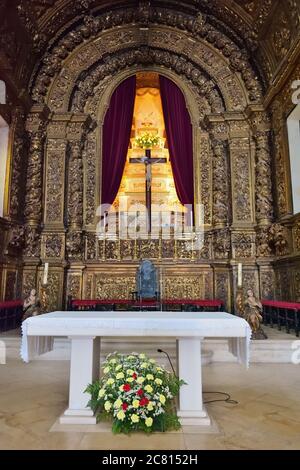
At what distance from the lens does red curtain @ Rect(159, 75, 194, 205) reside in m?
10.4

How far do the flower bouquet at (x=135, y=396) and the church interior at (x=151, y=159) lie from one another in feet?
12.9

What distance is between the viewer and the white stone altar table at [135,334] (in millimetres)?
3373

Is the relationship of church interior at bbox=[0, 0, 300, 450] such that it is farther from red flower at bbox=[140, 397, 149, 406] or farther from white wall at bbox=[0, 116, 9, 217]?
red flower at bbox=[140, 397, 149, 406]

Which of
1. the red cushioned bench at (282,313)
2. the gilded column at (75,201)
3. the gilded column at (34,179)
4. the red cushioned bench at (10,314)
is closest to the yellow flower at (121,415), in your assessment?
the red cushioned bench at (282,313)

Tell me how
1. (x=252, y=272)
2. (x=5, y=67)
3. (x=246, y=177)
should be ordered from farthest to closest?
1. (x=246, y=177)
2. (x=252, y=272)
3. (x=5, y=67)

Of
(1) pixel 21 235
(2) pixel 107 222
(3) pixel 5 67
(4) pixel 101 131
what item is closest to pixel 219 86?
(4) pixel 101 131

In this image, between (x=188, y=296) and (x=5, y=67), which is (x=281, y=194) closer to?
(x=188, y=296)

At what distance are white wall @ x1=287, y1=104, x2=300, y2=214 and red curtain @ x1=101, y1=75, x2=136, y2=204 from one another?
15.1ft

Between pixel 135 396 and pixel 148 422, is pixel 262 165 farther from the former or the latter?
pixel 148 422

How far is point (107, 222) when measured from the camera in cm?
1022

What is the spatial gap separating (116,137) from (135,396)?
882cm

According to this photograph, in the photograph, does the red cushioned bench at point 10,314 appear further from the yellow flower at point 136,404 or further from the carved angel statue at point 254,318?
the yellow flower at point 136,404

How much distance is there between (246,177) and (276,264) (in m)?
2.55

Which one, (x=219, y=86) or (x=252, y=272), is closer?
(x=252, y=272)
